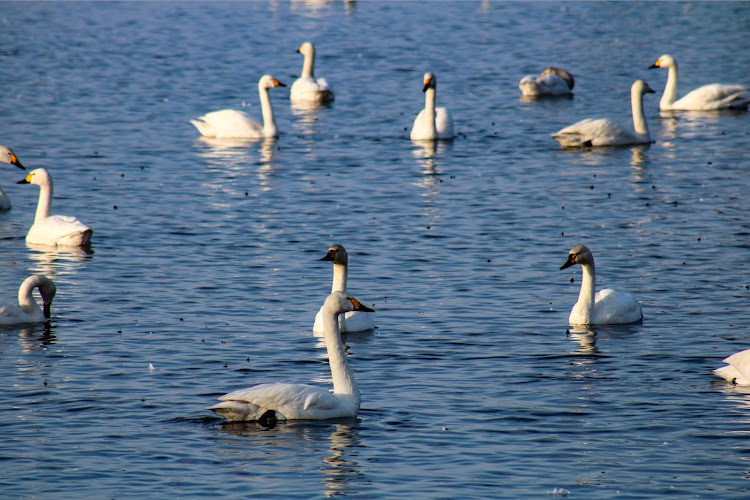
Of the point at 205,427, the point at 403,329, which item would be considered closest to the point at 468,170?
the point at 403,329

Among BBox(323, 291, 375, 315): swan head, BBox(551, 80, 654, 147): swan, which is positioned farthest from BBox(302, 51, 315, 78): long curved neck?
BBox(323, 291, 375, 315): swan head

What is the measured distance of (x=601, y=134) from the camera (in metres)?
28.2

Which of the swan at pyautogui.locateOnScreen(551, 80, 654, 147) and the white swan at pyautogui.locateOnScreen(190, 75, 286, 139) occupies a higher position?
the white swan at pyautogui.locateOnScreen(190, 75, 286, 139)

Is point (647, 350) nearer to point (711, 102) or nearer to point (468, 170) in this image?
point (468, 170)

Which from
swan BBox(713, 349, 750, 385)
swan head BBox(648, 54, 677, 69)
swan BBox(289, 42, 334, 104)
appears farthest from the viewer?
swan BBox(289, 42, 334, 104)

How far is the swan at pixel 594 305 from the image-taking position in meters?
15.5

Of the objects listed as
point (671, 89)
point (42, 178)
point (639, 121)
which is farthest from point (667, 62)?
point (42, 178)

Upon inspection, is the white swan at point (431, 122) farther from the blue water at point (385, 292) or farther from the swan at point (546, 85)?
the swan at point (546, 85)

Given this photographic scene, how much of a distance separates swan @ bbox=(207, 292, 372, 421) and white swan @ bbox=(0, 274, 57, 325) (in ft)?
15.3

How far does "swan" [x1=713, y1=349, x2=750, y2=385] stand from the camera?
42.3 feet

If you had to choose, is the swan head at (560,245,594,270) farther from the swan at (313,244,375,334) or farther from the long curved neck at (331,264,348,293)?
the long curved neck at (331,264,348,293)

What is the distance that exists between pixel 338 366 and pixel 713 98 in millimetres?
23298

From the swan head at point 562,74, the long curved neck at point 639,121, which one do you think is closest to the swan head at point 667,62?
the swan head at point 562,74

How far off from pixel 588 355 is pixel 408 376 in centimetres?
220
